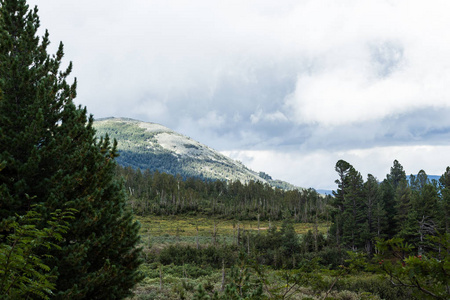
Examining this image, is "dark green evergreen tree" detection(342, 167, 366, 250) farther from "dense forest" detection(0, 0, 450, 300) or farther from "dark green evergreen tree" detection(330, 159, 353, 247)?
"dense forest" detection(0, 0, 450, 300)

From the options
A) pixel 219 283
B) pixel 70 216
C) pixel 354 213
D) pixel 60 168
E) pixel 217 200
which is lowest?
pixel 219 283

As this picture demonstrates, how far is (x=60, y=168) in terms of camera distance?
8477mm

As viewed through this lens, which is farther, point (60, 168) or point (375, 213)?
point (375, 213)

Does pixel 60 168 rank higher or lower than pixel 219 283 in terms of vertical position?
higher

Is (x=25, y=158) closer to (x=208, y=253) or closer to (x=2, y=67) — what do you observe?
(x=2, y=67)

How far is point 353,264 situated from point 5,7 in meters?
13.5

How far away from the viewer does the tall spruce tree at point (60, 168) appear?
7.65 meters

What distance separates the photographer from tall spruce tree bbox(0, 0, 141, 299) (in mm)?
7652

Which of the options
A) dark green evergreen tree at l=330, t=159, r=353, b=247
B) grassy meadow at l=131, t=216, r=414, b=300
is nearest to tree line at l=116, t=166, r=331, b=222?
dark green evergreen tree at l=330, t=159, r=353, b=247

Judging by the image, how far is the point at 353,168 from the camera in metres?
45.4

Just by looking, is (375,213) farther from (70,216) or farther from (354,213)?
(70,216)

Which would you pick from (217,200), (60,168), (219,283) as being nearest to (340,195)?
(219,283)

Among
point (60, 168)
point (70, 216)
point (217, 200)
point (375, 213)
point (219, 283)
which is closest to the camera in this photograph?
point (70, 216)

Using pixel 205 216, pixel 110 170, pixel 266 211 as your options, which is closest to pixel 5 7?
pixel 110 170
